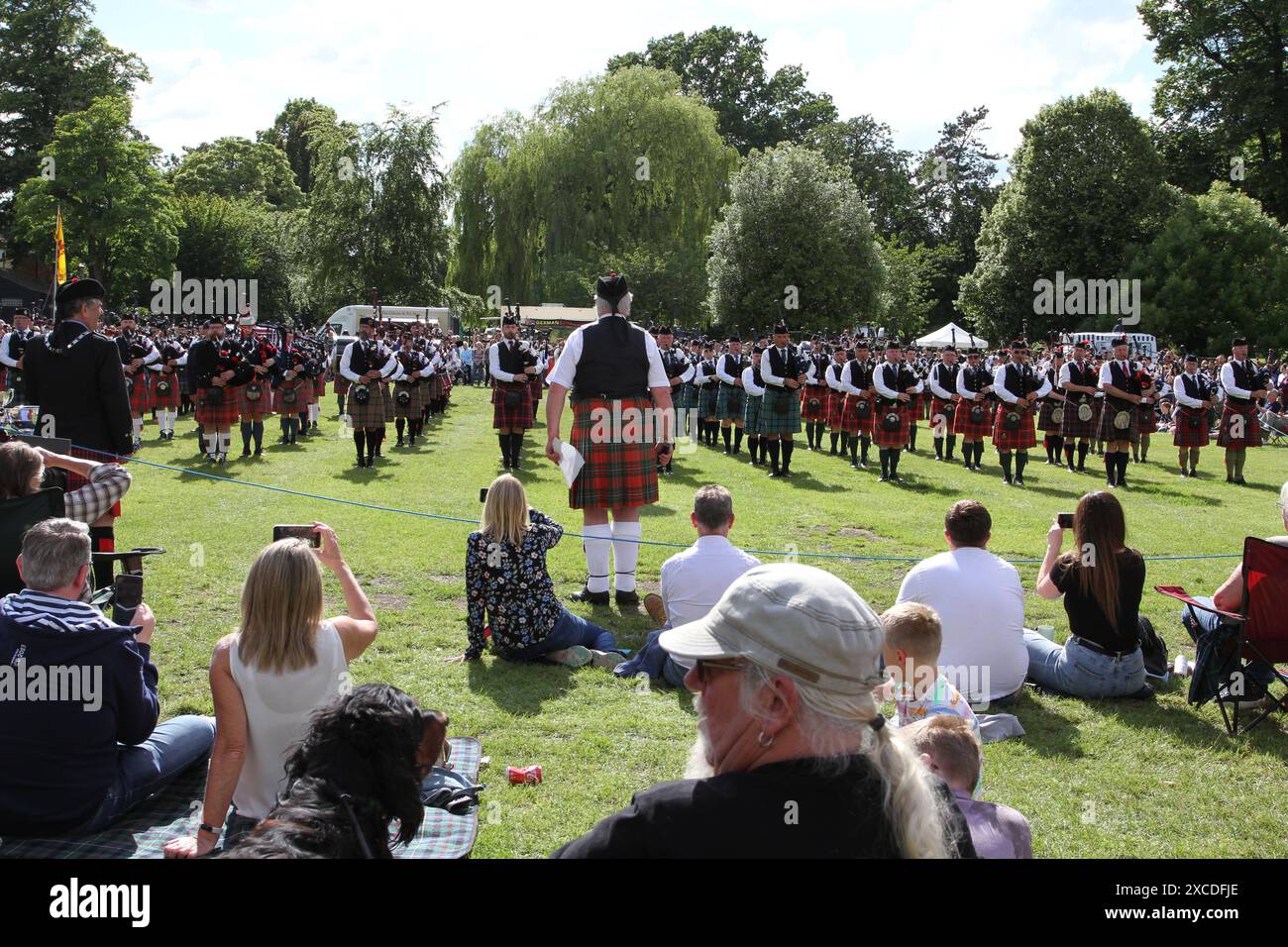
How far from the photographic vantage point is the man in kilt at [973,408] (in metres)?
13.5

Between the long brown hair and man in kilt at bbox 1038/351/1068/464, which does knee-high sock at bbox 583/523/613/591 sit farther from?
man in kilt at bbox 1038/351/1068/464

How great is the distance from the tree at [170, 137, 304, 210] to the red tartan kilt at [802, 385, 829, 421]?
129 feet

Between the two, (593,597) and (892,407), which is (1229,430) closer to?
(892,407)

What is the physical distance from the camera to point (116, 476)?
15.0ft

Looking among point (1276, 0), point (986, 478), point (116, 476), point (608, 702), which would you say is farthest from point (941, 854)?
point (1276, 0)

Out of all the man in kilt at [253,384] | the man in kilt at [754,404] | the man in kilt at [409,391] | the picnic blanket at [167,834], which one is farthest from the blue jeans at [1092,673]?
the man in kilt at [409,391]

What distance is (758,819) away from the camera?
4.90ft

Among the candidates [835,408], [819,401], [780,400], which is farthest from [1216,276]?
[780,400]

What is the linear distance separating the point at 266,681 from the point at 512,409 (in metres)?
9.38

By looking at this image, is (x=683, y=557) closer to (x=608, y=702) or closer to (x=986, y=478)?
(x=608, y=702)

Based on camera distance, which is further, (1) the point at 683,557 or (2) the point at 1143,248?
(2) the point at 1143,248

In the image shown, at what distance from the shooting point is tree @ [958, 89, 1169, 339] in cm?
3070

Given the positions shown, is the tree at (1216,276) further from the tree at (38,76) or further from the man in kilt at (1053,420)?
the tree at (38,76)
